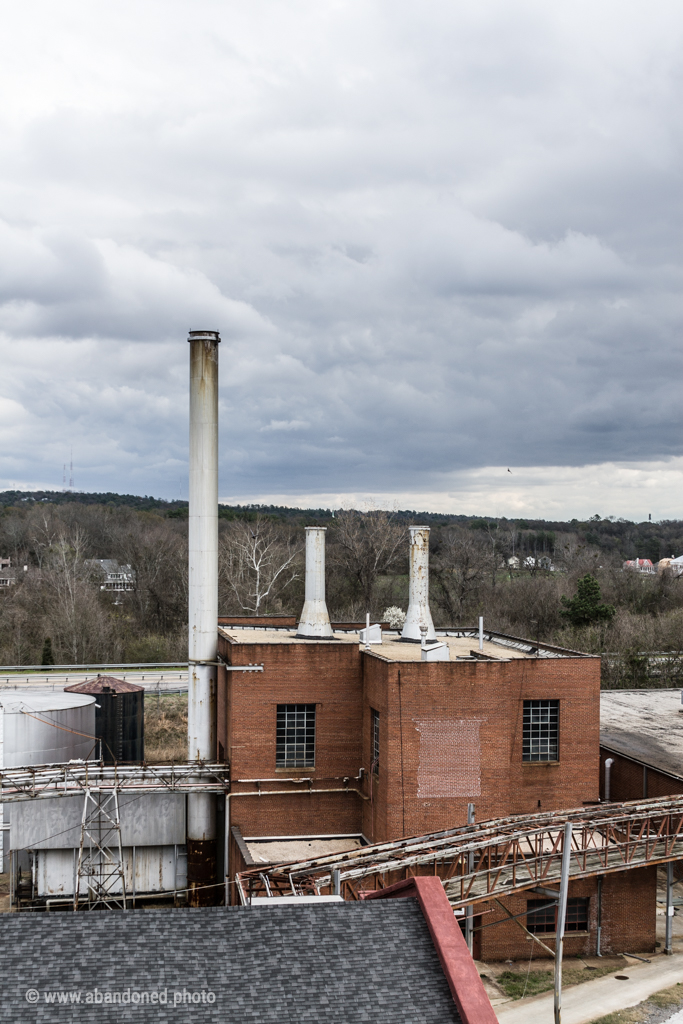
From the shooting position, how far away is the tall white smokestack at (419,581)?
3039cm

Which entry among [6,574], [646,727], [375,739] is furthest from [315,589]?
[6,574]

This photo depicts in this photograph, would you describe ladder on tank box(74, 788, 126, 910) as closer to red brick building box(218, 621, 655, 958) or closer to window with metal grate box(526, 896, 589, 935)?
red brick building box(218, 621, 655, 958)

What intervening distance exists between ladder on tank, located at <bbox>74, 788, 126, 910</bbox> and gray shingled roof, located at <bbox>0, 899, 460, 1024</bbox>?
16.1 m

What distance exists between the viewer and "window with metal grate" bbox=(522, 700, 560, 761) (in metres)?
26.9

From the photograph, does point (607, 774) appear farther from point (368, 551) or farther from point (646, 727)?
point (368, 551)

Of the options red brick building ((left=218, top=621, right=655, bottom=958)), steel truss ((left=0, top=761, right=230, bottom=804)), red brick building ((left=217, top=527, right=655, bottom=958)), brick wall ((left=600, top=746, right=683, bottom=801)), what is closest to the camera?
red brick building ((left=217, top=527, right=655, bottom=958))

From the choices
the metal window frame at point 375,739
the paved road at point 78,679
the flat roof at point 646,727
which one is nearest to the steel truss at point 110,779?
the metal window frame at point 375,739

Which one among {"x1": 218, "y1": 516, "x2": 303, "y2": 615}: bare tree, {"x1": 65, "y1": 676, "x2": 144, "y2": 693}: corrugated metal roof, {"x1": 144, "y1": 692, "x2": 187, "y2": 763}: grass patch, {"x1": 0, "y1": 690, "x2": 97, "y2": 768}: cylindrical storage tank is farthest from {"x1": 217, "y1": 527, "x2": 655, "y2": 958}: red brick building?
{"x1": 218, "y1": 516, "x2": 303, "y2": 615}: bare tree

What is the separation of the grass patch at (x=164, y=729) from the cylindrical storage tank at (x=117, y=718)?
30.3 ft

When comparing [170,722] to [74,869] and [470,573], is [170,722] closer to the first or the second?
[74,869]

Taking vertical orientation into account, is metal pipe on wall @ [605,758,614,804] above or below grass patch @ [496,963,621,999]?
above

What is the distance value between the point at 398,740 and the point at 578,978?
24.3 feet

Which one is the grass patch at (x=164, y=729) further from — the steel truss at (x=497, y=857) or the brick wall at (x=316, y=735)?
the steel truss at (x=497, y=857)

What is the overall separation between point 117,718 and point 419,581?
607 inches
